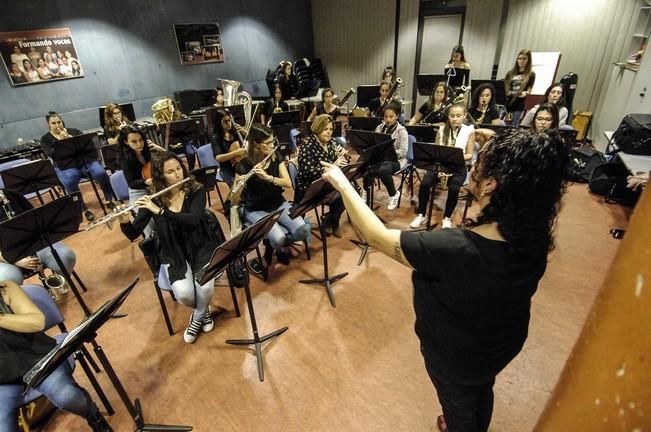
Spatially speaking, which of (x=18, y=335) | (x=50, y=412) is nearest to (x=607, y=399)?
(x=18, y=335)

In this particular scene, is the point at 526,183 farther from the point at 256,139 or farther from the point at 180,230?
the point at 256,139

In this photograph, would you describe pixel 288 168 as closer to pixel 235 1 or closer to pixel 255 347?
pixel 255 347

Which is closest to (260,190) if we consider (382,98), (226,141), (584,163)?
(226,141)

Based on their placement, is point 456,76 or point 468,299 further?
point 456,76

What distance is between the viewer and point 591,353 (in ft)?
0.87

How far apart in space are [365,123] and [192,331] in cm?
360

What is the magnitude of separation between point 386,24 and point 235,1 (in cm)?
395

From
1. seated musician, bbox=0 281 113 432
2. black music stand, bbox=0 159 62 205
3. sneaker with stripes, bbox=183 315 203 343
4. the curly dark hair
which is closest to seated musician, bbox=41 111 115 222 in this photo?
black music stand, bbox=0 159 62 205

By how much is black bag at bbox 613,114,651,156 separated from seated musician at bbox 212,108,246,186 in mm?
4936

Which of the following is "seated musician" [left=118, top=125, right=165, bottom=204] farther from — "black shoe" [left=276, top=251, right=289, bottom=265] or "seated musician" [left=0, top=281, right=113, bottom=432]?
"seated musician" [left=0, top=281, right=113, bottom=432]

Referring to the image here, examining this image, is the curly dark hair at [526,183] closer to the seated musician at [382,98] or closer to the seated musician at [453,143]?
the seated musician at [453,143]

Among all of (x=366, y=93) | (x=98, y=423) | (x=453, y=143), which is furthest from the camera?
(x=366, y=93)

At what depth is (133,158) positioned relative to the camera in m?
3.93

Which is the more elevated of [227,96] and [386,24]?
[386,24]
